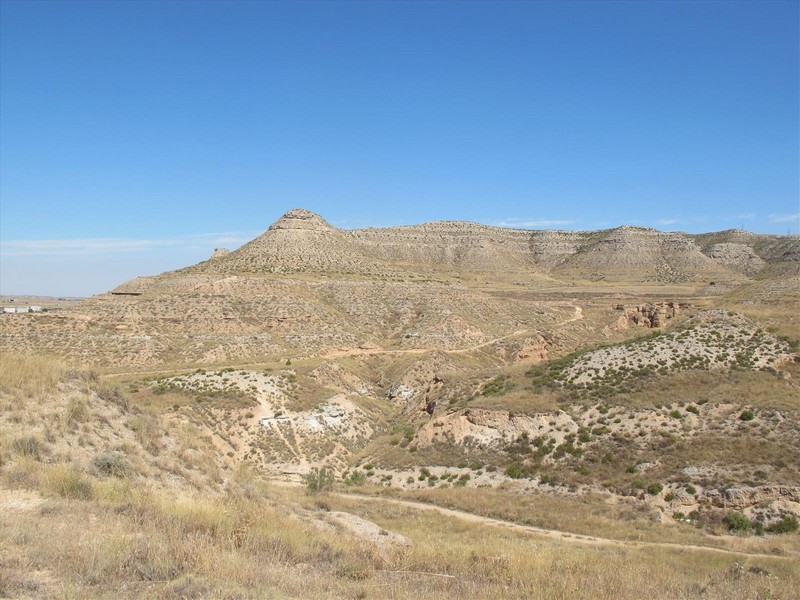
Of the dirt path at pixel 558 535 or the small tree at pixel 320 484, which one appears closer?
the dirt path at pixel 558 535

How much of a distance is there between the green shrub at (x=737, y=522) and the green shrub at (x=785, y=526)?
2.01 feet

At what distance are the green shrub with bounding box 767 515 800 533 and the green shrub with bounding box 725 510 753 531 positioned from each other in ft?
2.01

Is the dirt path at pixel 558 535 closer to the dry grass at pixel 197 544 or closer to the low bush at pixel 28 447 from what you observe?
the dry grass at pixel 197 544

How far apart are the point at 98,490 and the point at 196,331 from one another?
137ft

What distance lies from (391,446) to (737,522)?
17.6 meters

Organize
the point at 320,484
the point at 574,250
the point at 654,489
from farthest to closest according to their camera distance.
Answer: the point at 574,250 < the point at 320,484 < the point at 654,489

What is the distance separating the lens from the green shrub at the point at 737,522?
60.3 feet

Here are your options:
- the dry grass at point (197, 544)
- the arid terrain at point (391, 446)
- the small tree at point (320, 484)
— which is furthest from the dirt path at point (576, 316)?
the dry grass at point (197, 544)

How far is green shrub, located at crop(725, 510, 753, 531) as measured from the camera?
60.3ft

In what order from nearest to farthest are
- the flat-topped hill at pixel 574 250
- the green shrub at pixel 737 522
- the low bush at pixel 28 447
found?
the low bush at pixel 28 447
the green shrub at pixel 737 522
the flat-topped hill at pixel 574 250

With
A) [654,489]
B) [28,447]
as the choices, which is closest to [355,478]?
[654,489]

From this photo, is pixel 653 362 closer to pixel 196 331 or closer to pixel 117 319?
pixel 196 331

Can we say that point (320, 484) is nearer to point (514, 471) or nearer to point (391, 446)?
point (514, 471)

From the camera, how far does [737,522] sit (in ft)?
61.0
